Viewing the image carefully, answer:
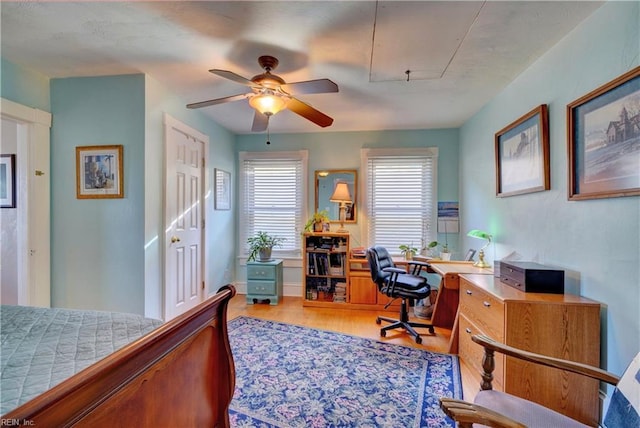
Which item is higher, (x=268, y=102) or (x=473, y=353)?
(x=268, y=102)

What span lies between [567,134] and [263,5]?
80.7 inches

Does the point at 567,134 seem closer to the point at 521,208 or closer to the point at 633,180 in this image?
the point at 633,180

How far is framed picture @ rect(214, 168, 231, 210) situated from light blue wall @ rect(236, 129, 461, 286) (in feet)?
2.00

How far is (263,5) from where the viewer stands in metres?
1.63

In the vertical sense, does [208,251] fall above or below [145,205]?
below

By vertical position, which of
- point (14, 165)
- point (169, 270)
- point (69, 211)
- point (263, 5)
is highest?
point (263, 5)

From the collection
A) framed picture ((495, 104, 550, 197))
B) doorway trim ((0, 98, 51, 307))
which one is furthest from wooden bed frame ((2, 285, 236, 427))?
framed picture ((495, 104, 550, 197))

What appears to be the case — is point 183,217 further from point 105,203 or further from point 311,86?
point 311,86

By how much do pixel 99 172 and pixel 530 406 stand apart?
344 centimetres

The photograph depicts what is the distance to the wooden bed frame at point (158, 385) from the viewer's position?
65 centimetres

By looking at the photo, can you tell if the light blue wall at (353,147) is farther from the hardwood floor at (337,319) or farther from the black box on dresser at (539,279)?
the black box on dresser at (539,279)

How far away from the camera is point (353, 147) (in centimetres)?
418

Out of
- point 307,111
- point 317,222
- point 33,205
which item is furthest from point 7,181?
Answer: point 317,222

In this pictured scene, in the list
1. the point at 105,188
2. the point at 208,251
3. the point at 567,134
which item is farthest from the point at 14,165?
the point at 567,134
